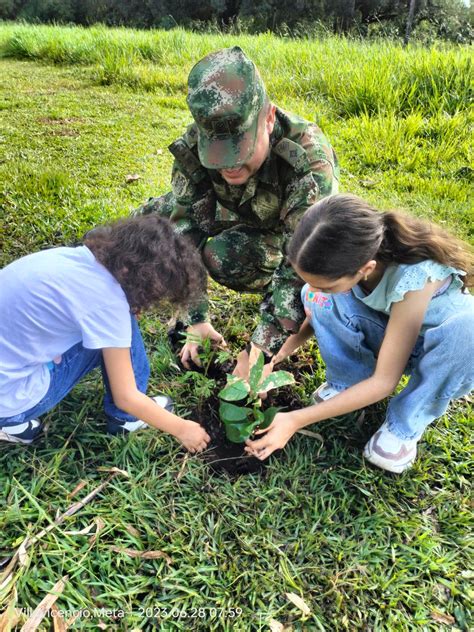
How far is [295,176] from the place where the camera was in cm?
207

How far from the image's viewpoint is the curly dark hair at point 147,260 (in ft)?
4.84

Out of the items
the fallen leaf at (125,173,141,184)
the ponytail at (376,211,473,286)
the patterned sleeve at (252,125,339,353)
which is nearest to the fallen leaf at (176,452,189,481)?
the patterned sleeve at (252,125,339,353)

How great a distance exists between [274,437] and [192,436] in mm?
287

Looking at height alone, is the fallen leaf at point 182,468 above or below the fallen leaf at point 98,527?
below

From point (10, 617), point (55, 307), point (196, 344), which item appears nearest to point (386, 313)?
point (196, 344)

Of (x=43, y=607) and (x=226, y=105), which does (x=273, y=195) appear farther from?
(x=43, y=607)

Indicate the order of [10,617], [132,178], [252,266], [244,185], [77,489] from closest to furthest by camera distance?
[10,617], [77,489], [244,185], [252,266], [132,178]

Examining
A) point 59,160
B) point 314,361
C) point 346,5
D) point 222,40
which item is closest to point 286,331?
point 314,361

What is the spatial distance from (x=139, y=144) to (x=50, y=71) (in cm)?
386

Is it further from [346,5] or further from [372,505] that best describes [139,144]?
[346,5]

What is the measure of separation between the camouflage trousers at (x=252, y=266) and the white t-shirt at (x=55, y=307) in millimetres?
696

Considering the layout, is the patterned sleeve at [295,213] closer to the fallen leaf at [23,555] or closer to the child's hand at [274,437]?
the child's hand at [274,437]

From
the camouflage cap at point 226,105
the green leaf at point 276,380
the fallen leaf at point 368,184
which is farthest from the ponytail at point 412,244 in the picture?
the fallen leaf at point 368,184

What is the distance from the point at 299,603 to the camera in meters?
1.50
